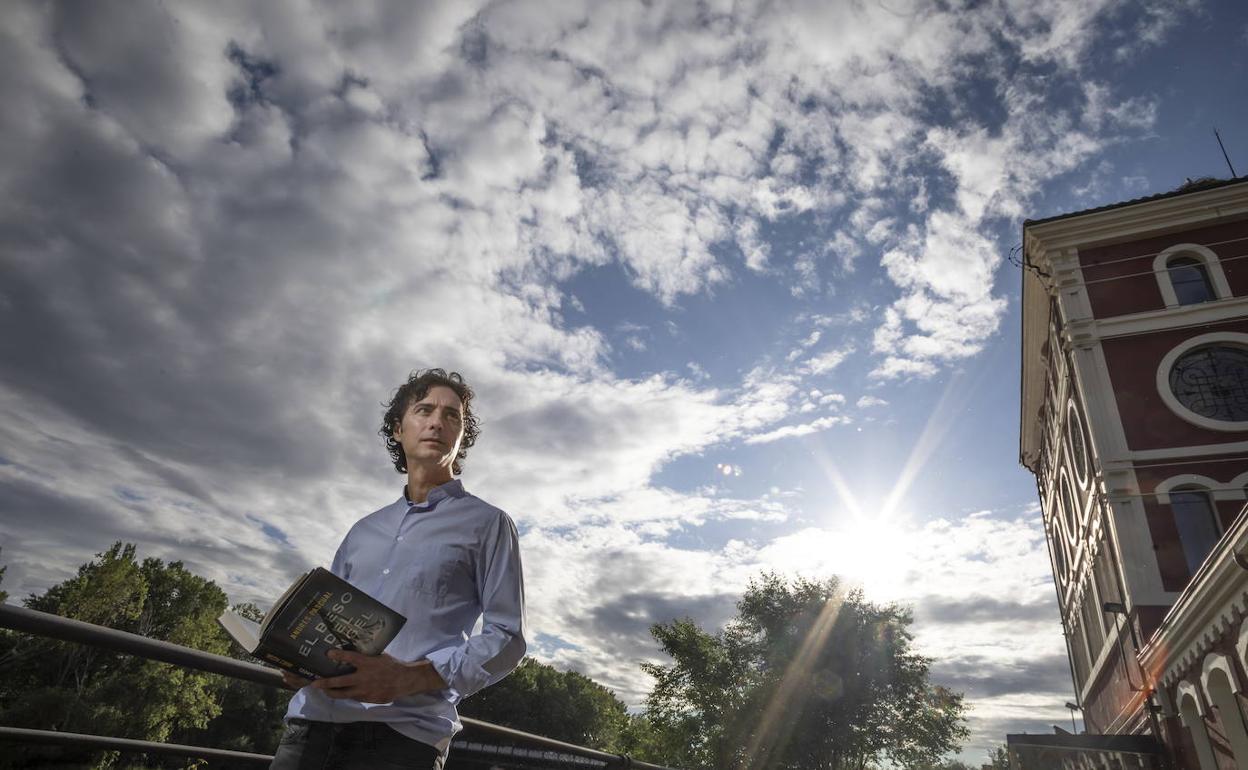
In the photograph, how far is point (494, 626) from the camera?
2242mm

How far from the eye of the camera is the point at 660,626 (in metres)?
37.8

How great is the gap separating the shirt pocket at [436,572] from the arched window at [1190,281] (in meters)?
20.0

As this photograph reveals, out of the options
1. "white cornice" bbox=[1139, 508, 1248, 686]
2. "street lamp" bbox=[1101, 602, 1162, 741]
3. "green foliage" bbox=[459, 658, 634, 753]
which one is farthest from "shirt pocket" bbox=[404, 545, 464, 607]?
"green foliage" bbox=[459, 658, 634, 753]

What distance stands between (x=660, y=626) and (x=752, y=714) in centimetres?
714

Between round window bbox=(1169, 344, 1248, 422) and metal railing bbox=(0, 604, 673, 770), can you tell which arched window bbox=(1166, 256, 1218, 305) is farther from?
metal railing bbox=(0, 604, 673, 770)

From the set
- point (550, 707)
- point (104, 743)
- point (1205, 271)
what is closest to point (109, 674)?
point (550, 707)

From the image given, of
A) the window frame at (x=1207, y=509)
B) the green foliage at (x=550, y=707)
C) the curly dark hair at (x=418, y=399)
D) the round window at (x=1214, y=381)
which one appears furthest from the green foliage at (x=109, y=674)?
the round window at (x=1214, y=381)

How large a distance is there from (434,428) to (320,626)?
3.23 feet

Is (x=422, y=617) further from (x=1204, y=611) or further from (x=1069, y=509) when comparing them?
(x=1069, y=509)

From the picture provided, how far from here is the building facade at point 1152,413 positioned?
13234mm

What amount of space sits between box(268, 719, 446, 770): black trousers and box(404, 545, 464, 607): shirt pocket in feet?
1.37

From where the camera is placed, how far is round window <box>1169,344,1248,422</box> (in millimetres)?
14891

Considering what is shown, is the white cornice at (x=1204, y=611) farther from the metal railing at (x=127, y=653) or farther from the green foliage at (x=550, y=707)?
the green foliage at (x=550, y=707)

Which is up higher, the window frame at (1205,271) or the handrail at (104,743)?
the window frame at (1205,271)
